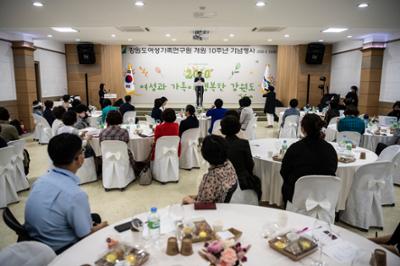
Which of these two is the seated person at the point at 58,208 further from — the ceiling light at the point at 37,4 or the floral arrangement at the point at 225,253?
the ceiling light at the point at 37,4

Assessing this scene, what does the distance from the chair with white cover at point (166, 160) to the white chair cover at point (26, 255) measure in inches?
129

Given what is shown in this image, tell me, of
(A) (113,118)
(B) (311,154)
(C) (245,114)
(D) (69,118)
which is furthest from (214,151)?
(C) (245,114)

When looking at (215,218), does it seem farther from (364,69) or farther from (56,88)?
(56,88)

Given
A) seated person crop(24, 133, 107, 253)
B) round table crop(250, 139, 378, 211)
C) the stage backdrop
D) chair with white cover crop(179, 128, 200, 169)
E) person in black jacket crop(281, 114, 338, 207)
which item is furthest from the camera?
the stage backdrop

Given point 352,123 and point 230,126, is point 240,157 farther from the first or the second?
point 352,123

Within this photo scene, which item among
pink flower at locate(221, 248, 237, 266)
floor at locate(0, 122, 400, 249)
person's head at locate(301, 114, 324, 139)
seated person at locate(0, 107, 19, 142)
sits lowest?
floor at locate(0, 122, 400, 249)

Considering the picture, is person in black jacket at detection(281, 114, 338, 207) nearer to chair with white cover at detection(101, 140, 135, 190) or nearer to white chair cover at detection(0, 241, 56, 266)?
white chair cover at detection(0, 241, 56, 266)

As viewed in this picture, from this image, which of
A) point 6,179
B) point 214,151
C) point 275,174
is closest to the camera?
point 214,151

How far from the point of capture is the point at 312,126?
2.65 metres

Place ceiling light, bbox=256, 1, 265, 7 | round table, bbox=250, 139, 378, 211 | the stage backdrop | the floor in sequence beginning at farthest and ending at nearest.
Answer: the stage backdrop
ceiling light, bbox=256, 1, 265, 7
the floor
round table, bbox=250, 139, 378, 211

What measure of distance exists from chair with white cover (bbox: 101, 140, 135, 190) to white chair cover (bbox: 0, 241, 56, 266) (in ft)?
9.87

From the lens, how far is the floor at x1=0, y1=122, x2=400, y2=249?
363 cm

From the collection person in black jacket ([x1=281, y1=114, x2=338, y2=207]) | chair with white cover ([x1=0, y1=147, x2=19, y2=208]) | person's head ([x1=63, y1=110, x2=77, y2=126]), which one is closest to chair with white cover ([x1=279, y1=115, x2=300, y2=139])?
person in black jacket ([x1=281, y1=114, x2=338, y2=207])

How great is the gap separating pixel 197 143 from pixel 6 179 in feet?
11.2
